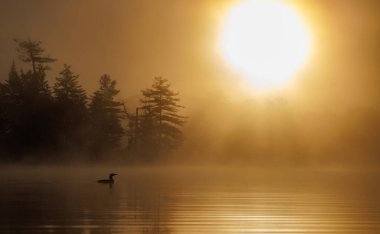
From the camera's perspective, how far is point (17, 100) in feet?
161

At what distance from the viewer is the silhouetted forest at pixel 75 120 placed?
155 ft

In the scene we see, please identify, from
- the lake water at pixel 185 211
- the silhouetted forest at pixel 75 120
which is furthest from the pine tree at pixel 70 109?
the lake water at pixel 185 211

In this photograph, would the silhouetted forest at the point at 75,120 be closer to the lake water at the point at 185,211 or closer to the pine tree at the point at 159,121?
the pine tree at the point at 159,121

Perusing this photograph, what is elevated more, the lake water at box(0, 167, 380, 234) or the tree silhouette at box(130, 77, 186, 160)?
the tree silhouette at box(130, 77, 186, 160)

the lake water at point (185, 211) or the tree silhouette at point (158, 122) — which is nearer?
→ the lake water at point (185, 211)

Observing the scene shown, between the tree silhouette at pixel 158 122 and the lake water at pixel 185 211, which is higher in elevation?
the tree silhouette at pixel 158 122

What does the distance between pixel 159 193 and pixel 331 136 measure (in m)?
42.1

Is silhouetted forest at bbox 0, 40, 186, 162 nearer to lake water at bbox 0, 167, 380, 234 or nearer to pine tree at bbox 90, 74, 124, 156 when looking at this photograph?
pine tree at bbox 90, 74, 124, 156

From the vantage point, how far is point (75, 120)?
161 feet

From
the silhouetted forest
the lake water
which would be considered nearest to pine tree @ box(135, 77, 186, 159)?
the silhouetted forest

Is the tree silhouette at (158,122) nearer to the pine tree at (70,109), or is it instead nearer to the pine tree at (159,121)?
the pine tree at (159,121)

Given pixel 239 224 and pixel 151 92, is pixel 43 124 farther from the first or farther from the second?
pixel 239 224

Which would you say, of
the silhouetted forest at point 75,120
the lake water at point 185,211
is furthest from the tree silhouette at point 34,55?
the lake water at point 185,211

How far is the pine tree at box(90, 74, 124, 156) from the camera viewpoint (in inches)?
1981
